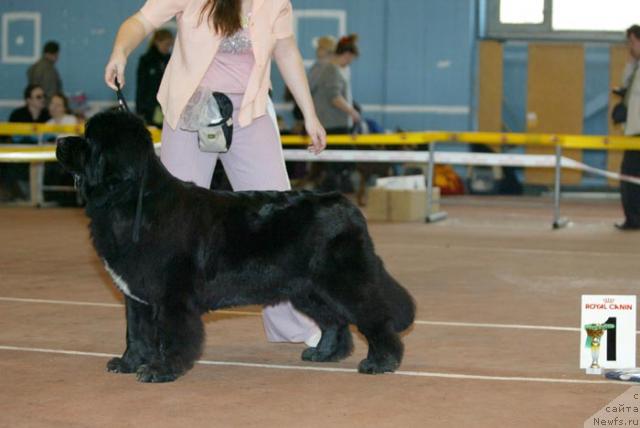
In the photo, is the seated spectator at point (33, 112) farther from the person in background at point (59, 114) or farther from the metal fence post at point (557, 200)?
the metal fence post at point (557, 200)

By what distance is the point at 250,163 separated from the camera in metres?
5.16

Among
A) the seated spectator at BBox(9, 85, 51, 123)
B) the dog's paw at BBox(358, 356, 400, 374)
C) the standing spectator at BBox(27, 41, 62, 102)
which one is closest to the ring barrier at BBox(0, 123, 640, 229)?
the seated spectator at BBox(9, 85, 51, 123)

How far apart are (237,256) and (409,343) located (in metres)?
1.31

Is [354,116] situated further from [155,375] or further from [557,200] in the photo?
[155,375]

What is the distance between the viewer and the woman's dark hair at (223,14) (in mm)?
4859

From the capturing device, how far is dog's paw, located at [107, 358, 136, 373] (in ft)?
15.4

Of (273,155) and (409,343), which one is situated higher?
(273,155)

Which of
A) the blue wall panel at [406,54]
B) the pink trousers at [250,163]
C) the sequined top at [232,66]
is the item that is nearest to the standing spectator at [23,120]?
the blue wall panel at [406,54]

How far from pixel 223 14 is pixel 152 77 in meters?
7.46

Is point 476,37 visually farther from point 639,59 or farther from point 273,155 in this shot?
point 273,155

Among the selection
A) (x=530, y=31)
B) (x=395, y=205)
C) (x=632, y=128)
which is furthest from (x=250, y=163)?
(x=530, y=31)

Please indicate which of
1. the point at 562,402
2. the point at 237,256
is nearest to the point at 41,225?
the point at 237,256

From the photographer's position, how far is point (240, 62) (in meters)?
5.02

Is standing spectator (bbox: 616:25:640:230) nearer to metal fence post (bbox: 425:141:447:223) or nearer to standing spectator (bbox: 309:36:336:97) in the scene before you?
metal fence post (bbox: 425:141:447:223)
